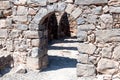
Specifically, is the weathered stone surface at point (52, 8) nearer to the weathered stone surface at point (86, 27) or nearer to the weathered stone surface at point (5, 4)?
the weathered stone surface at point (86, 27)

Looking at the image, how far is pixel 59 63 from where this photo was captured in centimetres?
898

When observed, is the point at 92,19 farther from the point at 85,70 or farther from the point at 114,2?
the point at 85,70

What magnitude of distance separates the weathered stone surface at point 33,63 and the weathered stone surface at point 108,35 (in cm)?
212

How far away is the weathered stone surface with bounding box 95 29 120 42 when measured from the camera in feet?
21.6

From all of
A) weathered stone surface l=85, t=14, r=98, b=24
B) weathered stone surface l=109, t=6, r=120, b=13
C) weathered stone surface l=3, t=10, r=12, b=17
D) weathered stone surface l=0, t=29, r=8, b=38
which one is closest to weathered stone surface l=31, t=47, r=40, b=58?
weathered stone surface l=0, t=29, r=8, b=38

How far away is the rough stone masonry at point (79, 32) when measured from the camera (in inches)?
262

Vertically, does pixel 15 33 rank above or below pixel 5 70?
above

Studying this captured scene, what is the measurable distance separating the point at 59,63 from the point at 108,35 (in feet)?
9.09

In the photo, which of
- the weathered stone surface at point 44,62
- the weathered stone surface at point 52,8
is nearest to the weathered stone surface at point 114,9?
the weathered stone surface at point 52,8

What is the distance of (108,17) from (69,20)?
10196 mm

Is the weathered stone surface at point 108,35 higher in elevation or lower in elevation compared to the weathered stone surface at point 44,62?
higher

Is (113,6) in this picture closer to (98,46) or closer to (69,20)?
(98,46)

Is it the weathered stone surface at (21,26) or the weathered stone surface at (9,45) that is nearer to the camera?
the weathered stone surface at (21,26)

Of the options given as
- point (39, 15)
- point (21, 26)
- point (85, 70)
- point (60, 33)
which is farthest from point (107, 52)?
point (60, 33)
